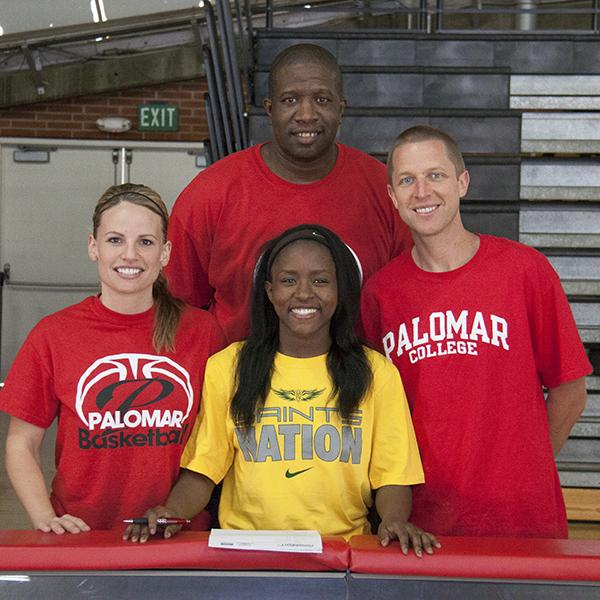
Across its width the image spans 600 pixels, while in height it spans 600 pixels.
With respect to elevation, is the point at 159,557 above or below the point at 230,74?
below

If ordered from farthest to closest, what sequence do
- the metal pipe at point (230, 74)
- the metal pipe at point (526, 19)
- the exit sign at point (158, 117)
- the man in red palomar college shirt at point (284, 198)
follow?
the exit sign at point (158, 117) → the metal pipe at point (526, 19) → the metal pipe at point (230, 74) → the man in red palomar college shirt at point (284, 198)

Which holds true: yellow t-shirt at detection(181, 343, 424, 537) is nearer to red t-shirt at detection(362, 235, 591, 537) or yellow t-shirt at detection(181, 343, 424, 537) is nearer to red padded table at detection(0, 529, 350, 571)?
red t-shirt at detection(362, 235, 591, 537)

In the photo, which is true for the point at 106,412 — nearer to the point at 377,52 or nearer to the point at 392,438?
the point at 392,438

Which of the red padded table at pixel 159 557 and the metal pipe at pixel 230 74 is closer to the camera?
the red padded table at pixel 159 557

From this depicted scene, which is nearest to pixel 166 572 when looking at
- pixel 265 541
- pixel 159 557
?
pixel 159 557

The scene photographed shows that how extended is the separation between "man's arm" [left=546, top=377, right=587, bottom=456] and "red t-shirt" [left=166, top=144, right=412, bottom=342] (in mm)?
582

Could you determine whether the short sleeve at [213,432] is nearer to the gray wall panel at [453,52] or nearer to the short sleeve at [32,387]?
the short sleeve at [32,387]

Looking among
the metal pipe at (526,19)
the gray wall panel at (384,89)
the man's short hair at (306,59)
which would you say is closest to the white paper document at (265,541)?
the man's short hair at (306,59)

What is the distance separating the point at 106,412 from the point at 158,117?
24.0 feet

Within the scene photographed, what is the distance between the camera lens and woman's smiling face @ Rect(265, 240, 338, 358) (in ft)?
6.95

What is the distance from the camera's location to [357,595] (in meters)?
1.52

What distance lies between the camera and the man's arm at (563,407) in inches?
88.6

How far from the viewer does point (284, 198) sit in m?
2.51

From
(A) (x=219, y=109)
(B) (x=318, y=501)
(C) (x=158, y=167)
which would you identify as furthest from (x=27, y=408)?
(C) (x=158, y=167)
